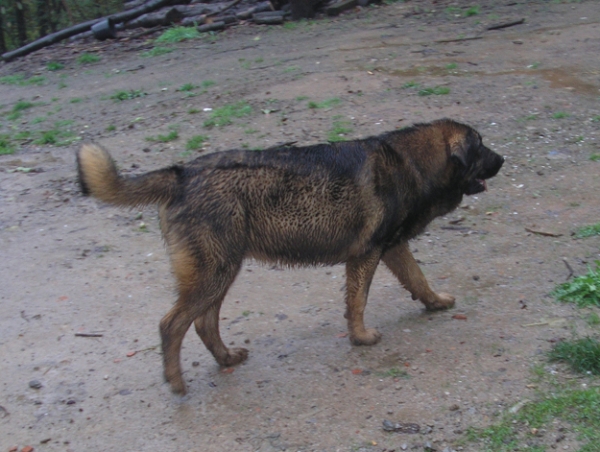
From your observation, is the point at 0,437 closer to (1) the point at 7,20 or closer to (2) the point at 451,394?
(2) the point at 451,394

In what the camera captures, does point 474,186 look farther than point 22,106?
No

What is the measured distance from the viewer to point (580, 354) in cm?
472

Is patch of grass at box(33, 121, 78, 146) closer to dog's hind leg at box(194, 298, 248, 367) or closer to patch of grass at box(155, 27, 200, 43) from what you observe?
patch of grass at box(155, 27, 200, 43)

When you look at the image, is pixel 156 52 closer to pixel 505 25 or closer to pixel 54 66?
pixel 54 66

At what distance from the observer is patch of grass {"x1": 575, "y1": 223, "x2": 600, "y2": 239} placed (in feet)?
21.7

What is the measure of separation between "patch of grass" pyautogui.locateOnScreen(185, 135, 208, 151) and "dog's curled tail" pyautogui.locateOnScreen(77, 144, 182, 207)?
4.44 meters

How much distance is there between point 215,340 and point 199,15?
535 inches

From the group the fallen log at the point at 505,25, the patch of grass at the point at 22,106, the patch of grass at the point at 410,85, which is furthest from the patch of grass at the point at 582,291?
the patch of grass at the point at 22,106

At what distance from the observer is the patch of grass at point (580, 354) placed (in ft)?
15.3

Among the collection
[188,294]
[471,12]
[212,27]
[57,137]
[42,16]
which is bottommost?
[471,12]

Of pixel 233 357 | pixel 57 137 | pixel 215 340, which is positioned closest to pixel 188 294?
pixel 215 340

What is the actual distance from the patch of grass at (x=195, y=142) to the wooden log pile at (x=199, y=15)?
25.1 feet

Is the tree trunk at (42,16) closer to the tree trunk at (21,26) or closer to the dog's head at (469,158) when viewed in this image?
the tree trunk at (21,26)

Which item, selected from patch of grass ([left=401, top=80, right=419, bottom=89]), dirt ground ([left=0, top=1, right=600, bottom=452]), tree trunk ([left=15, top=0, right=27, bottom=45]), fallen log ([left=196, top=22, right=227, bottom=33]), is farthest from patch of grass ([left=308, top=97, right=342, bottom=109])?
tree trunk ([left=15, top=0, right=27, bottom=45])
